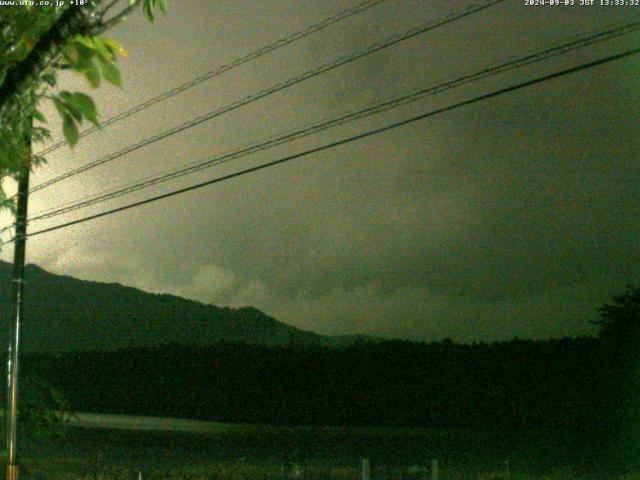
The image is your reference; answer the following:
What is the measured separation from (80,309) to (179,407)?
130m

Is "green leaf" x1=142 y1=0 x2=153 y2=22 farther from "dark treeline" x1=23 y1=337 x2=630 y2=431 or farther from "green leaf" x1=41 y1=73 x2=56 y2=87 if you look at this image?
"dark treeline" x1=23 y1=337 x2=630 y2=431

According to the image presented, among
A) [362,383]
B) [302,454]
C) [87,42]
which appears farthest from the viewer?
[362,383]

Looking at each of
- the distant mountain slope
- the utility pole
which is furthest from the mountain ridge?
the utility pole

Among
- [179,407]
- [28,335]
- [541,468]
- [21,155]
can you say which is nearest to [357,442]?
[541,468]

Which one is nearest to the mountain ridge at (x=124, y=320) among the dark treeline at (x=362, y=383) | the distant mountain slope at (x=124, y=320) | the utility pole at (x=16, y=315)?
the distant mountain slope at (x=124, y=320)

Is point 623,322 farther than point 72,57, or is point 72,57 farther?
point 623,322

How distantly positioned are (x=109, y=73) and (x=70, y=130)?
0.30m

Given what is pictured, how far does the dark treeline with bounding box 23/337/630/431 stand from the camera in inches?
1594

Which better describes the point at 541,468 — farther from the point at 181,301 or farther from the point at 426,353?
the point at 181,301

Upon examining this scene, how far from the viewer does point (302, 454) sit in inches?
1217

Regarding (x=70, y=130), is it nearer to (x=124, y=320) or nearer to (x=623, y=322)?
(x=623, y=322)

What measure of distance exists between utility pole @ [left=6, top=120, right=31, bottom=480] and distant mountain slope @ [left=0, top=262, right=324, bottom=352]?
131m

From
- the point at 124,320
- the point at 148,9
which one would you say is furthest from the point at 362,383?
the point at 124,320

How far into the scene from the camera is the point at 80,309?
18125cm
